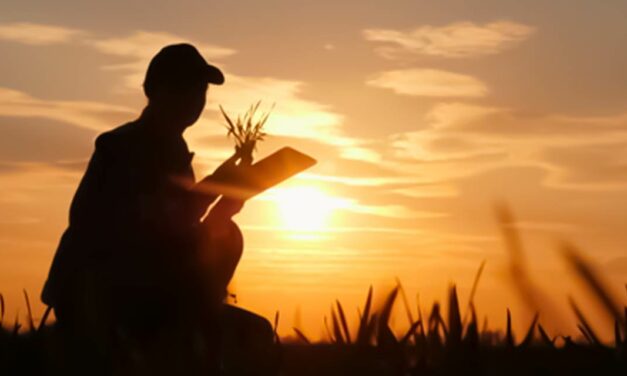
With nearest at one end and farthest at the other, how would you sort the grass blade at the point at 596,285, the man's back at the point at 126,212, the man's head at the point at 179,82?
the grass blade at the point at 596,285, the man's back at the point at 126,212, the man's head at the point at 179,82

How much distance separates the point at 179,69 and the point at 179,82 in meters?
0.12

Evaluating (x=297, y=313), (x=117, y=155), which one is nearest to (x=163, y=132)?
(x=117, y=155)

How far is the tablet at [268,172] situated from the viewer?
554cm

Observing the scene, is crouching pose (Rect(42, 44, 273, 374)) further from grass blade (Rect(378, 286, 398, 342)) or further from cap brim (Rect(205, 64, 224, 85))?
grass blade (Rect(378, 286, 398, 342))

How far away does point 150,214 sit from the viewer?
612 centimetres

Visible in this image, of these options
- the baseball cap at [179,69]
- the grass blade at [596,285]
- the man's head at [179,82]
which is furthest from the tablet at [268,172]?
the grass blade at [596,285]

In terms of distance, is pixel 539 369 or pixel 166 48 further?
pixel 166 48

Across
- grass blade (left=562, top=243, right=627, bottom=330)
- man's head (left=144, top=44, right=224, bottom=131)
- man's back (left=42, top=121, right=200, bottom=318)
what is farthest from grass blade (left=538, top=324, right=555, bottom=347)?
man's head (left=144, top=44, right=224, bottom=131)

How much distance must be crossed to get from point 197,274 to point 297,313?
303cm

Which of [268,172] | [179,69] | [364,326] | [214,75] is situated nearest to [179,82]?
[179,69]

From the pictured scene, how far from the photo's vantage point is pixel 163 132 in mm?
6605


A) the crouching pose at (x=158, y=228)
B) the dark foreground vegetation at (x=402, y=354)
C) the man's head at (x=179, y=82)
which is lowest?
the dark foreground vegetation at (x=402, y=354)

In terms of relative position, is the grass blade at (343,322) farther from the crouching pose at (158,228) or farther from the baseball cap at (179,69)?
the baseball cap at (179,69)

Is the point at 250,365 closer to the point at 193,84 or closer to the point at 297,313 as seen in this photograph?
the point at 297,313
